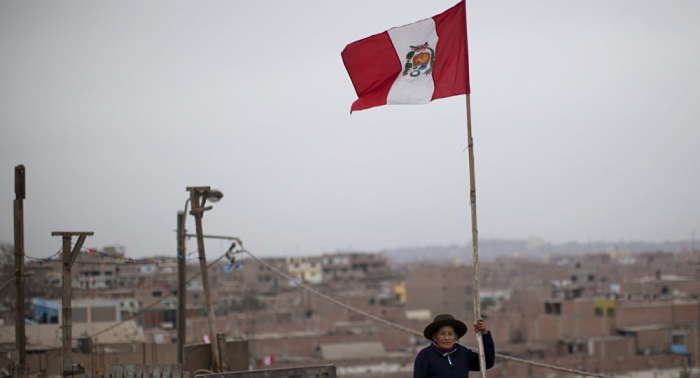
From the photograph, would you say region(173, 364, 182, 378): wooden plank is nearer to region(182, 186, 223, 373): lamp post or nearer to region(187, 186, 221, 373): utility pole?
region(182, 186, 223, 373): lamp post

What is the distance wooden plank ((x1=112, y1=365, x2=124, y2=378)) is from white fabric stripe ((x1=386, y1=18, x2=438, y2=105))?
3579mm

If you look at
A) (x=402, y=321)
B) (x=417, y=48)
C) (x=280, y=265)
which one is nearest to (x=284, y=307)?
(x=402, y=321)

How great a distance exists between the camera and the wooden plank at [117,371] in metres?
8.14

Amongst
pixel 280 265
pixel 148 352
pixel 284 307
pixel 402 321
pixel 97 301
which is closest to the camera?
pixel 148 352

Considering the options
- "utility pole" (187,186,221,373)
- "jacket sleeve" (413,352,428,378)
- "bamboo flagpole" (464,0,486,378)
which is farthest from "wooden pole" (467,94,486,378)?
"utility pole" (187,186,221,373)

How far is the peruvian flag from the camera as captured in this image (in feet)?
24.9

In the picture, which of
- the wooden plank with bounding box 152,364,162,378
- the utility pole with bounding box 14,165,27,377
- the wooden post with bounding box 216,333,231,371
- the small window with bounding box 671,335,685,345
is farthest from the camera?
the small window with bounding box 671,335,685,345

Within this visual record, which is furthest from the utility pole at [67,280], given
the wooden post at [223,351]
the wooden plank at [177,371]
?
the wooden plank at [177,371]

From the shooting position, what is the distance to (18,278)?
508 inches

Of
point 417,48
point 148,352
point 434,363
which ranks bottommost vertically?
point 148,352

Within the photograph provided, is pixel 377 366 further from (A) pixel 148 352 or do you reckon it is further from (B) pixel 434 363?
(B) pixel 434 363

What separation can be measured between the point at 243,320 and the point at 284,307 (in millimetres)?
15766

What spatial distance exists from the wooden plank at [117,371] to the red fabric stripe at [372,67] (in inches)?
130

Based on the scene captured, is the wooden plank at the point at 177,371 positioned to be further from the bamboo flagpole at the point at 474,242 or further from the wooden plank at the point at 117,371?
the bamboo flagpole at the point at 474,242
